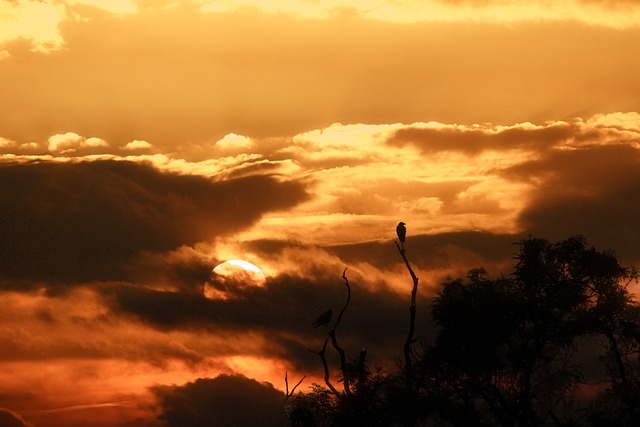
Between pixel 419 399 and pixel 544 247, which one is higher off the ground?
pixel 544 247

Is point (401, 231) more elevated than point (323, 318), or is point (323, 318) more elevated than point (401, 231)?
point (401, 231)

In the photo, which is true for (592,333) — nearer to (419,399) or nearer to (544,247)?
(544,247)

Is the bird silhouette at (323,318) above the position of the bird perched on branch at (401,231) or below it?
below

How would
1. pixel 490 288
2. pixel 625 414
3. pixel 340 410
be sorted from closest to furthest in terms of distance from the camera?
pixel 625 414
pixel 340 410
pixel 490 288

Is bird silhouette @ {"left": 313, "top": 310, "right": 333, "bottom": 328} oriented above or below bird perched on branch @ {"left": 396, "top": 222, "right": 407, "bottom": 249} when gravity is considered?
below

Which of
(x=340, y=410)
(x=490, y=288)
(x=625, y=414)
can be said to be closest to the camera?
(x=625, y=414)

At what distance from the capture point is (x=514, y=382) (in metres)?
51.0

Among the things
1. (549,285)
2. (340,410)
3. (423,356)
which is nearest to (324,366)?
(340,410)

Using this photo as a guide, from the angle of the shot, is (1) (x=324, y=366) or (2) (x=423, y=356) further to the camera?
(2) (x=423, y=356)

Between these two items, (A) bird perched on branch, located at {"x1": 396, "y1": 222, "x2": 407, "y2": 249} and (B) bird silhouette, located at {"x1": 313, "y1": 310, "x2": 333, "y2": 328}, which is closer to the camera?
(A) bird perched on branch, located at {"x1": 396, "y1": 222, "x2": 407, "y2": 249}

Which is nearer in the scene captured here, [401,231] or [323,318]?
[401,231]

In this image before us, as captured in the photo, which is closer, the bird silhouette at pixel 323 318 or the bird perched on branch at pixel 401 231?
the bird perched on branch at pixel 401 231

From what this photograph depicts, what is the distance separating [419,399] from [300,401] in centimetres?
666

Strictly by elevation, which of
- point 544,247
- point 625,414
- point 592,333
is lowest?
point 625,414
